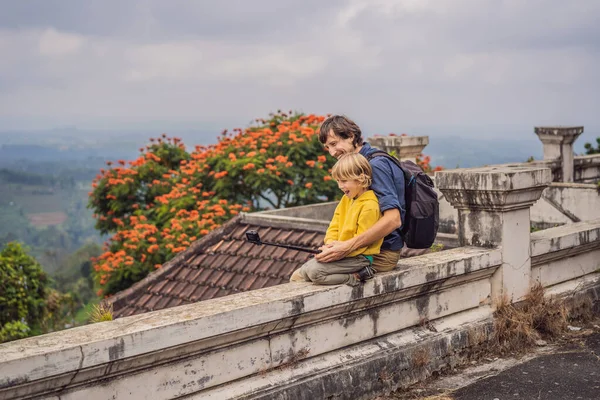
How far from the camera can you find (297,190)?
16219 mm

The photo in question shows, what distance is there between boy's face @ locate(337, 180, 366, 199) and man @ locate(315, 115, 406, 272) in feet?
0.31

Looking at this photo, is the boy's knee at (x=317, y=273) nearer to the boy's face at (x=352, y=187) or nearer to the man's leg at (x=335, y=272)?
the man's leg at (x=335, y=272)

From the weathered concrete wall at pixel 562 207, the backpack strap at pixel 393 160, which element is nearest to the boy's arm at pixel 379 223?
the backpack strap at pixel 393 160

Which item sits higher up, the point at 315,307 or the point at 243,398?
the point at 315,307

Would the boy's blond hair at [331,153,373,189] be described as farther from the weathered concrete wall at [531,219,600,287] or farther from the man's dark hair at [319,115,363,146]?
the weathered concrete wall at [531,219,600,287]

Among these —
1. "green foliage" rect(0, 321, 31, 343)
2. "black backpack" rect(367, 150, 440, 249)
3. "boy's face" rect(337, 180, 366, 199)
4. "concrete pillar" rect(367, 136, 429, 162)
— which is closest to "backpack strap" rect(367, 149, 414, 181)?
"black backpack" rect(367, 150, 440, 249)

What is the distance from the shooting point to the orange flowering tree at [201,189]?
15.4m

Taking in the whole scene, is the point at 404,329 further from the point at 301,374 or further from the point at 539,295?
the point at 539,295

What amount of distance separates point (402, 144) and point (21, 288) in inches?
378

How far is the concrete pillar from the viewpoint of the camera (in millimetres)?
13062

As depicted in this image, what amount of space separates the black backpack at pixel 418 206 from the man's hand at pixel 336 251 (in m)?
0.50

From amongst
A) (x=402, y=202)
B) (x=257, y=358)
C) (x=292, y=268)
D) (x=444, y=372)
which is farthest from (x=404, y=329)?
(x=292, y=268)

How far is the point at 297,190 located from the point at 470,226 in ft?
33.8

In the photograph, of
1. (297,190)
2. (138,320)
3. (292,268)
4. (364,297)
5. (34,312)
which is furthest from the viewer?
(34,312)
